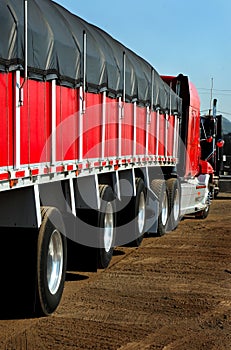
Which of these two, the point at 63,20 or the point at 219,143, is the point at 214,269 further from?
the point at 219,143

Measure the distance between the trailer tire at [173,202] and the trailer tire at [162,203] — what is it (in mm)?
340

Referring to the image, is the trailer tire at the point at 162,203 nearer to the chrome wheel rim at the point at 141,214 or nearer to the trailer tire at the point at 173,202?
the trailer tire at the point at 173,202

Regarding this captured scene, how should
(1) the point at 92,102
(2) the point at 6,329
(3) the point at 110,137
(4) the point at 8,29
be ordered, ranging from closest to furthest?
(4) the point at 8,29 < (2) the point at 6,329 < (1) the point at 92,102 < (3) the point at 110,137

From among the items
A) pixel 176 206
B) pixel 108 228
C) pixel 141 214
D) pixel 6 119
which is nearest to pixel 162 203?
pixel 176 206

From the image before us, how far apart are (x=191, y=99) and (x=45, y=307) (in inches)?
469

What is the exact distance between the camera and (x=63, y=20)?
338 inches

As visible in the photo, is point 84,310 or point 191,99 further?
point 191,99

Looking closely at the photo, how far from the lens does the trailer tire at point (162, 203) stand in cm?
1455

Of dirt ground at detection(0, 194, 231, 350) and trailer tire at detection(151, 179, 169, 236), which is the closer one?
dirt ground at detection(0, 194, 231, 350)

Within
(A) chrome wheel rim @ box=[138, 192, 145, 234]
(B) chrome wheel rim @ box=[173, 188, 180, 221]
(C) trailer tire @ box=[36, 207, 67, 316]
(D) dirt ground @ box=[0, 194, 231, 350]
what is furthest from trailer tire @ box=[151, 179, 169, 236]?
(C) trailer tire @ box=[36, 207, 67, 316]

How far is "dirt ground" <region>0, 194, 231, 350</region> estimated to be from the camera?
6715mm

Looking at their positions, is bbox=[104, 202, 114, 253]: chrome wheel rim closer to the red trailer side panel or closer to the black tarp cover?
the black tarp cover

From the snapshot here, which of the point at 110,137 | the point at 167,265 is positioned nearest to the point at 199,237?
the point at 167,265

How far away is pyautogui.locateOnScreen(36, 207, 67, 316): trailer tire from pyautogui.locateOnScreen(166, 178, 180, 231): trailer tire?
7957 millimetres
